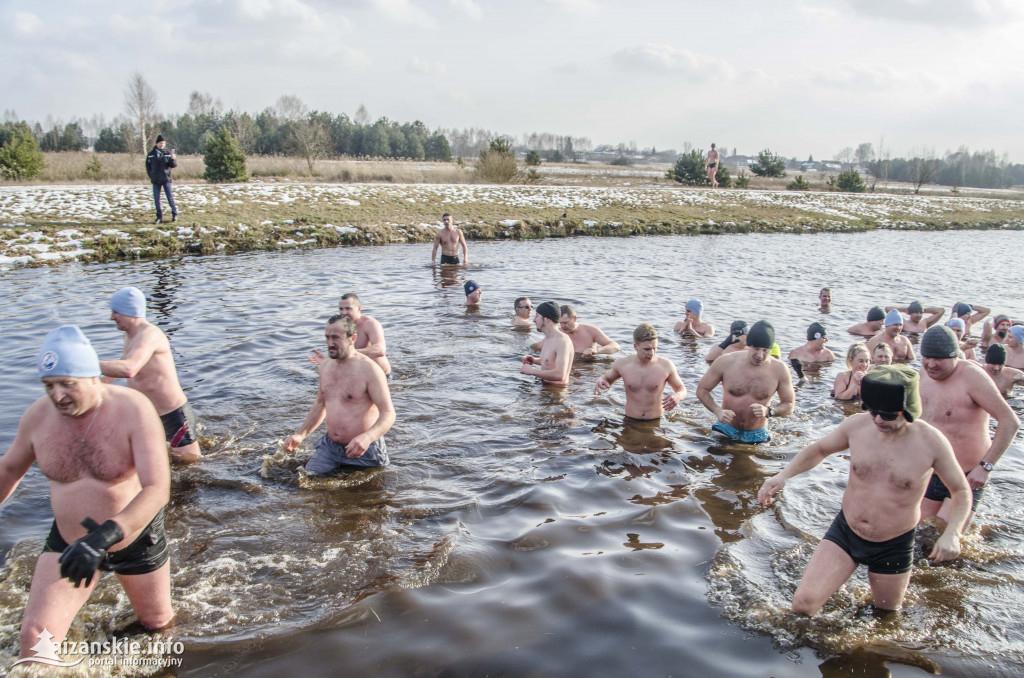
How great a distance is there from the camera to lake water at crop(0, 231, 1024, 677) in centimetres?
393

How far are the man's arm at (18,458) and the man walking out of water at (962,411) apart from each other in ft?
19.7

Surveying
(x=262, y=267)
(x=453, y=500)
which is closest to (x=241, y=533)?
(x=453, y=500)

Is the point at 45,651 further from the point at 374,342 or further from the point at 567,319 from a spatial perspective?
the point at 567,319

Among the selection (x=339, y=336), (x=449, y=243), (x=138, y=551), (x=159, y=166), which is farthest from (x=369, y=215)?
(x=138, y=551)

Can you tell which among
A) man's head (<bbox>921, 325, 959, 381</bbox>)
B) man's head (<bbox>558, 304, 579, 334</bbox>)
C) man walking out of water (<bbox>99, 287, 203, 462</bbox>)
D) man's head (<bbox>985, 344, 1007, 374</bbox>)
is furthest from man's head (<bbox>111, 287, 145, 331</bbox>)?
man's head (<bbox>985, 344, 1007, 374</bbox>)

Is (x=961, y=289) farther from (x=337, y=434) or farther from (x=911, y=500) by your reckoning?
(x=337, y=434)

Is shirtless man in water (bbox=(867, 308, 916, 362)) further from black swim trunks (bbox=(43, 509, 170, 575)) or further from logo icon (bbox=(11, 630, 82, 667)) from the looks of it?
logo icon (bbox=(11, 630, 82, 667))

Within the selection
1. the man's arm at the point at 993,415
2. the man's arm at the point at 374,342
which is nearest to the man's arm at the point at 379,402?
the man's arm at the point at 374,342

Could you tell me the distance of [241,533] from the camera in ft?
17.1

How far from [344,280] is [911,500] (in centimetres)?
1370

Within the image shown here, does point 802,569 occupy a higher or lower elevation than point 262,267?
lower

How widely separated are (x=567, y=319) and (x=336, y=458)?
4.61 meters

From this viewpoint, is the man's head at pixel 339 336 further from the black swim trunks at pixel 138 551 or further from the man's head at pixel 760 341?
the man's head at pixel 760 341

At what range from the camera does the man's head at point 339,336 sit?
570cm
